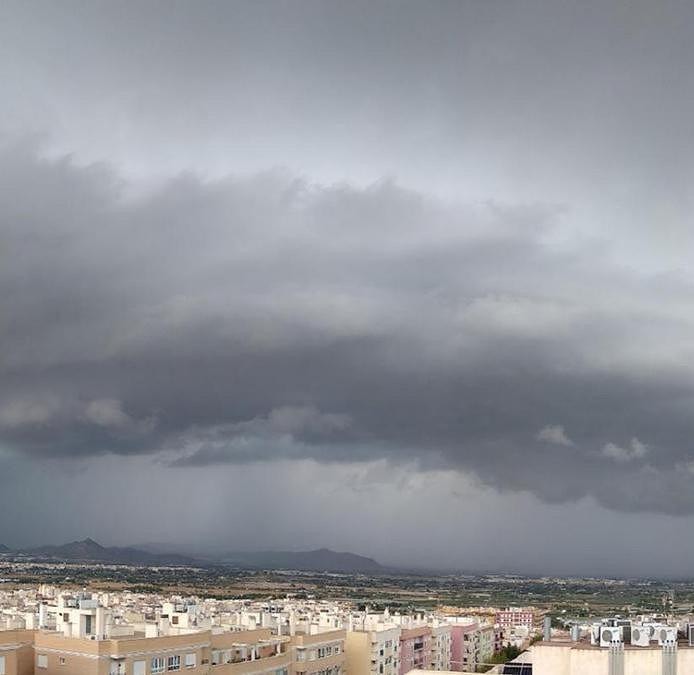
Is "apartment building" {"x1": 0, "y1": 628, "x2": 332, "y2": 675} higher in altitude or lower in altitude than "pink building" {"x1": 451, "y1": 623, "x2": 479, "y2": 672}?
higher

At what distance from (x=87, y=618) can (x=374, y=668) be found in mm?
34295

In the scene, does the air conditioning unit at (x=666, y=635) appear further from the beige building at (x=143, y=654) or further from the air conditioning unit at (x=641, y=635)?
the beige building at (x=143, y=654)

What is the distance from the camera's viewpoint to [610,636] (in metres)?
46.7

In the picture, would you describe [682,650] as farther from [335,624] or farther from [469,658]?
[469,658]

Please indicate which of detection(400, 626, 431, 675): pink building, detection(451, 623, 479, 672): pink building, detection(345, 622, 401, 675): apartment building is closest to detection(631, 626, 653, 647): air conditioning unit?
detection(345, 622, 401, 675): apartment building

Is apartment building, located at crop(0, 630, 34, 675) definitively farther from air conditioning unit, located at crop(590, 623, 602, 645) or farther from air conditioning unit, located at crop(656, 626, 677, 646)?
air conditioning unit, located at crop(656, 626, 677, 646)

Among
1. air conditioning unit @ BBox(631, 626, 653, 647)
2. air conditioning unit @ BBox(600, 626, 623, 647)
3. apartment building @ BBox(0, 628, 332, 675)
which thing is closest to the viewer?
air conditioning unit @ BBox(600, 626, 623, 647)

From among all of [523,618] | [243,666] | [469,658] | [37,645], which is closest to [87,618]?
[37,645]

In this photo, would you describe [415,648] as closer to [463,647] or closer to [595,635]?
[463,647]

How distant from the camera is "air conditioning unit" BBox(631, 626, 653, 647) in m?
49.0

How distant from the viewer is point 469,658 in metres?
130

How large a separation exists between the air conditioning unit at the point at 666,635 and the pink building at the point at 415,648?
54.1 metres

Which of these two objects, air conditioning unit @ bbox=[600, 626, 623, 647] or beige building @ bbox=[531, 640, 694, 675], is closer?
beige building @ bbox=[531, 640, 694, 675]

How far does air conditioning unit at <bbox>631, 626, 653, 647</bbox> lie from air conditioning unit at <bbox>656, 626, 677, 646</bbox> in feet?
1.67
